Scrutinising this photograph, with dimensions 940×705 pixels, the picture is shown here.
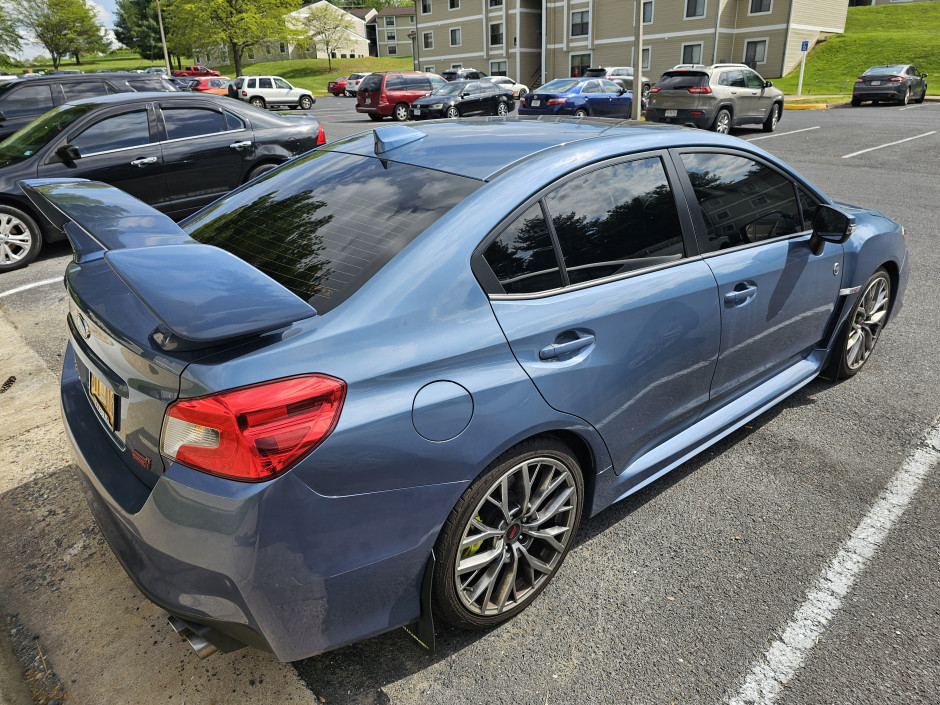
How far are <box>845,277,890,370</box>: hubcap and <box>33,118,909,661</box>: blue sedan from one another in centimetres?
112

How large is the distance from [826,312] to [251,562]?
3.30m

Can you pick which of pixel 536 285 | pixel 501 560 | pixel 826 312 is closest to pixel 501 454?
pixel 501 560

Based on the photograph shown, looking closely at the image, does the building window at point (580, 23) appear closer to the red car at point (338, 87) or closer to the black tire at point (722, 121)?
the red car at point (338, 87)

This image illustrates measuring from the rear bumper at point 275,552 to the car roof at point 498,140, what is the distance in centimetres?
125

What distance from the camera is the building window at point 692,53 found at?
132 ft

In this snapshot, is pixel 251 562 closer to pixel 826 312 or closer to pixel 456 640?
pixel 456 640

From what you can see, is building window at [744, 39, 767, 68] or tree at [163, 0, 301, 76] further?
tree at [163, 0, 301, 76]

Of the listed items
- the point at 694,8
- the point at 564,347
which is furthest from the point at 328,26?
the point at 564,347

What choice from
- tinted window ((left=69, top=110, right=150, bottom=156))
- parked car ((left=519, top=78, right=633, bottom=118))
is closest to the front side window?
tinted window ((left=69, top=110, right=150, bottom=156))

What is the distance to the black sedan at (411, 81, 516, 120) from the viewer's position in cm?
2211

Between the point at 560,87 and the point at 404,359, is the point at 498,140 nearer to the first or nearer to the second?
the point at 404,359

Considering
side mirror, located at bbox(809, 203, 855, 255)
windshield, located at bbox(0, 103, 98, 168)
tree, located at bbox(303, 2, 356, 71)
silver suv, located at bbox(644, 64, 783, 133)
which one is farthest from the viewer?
tree, located at bbox(303, 2, 356, 71)

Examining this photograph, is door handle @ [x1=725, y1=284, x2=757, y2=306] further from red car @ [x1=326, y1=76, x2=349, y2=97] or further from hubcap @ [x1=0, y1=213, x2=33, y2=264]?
red car @ [x1=326, y1=76, x2=349, y2=97]

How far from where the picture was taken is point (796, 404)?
13.0 feet
